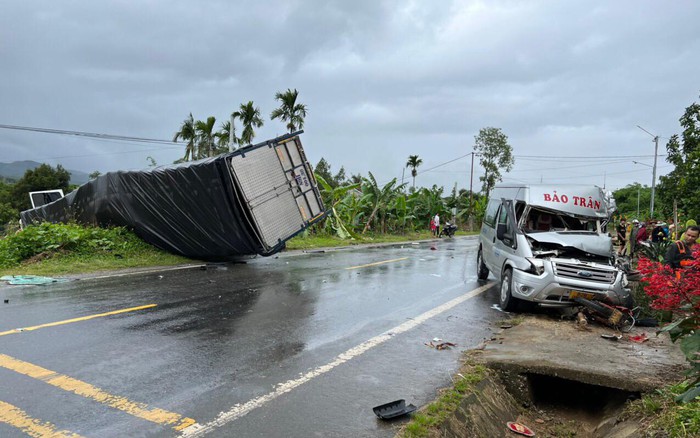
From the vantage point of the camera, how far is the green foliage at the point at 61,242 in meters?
12.2

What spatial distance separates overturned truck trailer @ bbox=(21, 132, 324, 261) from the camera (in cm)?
1207

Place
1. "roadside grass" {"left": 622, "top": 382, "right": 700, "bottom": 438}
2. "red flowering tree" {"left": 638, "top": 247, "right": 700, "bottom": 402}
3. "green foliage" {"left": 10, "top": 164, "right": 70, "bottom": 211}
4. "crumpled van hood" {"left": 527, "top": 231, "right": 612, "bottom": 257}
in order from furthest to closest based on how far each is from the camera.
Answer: "green foliage" {"left": 10, "top": 164, "right": 70, "bottom": 211}
"crumpled van hood" {"left": 527, "top": 231, "right": 612, "bottom": 257}
"roadside grass" {"left": 622, "top": 382, "right": 700, "bottom": 438}
"red flowering tree" {"left": 638, "top": 247, "right": 700, "bottom": 402}

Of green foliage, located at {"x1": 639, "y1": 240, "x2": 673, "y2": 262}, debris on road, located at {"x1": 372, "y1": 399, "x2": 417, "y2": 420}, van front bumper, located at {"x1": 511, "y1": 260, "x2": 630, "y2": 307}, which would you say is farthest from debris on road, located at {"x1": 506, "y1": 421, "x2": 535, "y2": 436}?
green foliage, located at {"x1": 639, "y1": 240, "x2": 673, "y2": 262}

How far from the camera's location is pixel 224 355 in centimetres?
523

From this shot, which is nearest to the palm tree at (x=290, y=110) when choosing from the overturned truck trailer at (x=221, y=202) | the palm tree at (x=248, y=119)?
the palm tree at (x=248, y=119)

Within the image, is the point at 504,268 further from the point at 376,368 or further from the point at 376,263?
the point at 376,263

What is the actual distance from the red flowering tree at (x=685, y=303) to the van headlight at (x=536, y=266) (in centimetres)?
353

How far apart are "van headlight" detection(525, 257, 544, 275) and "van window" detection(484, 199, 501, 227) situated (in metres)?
2.63

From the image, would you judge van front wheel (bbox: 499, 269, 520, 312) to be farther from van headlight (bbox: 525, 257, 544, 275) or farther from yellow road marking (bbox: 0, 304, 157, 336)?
yellow road marking (bbox: 0, 304, 157, 336)

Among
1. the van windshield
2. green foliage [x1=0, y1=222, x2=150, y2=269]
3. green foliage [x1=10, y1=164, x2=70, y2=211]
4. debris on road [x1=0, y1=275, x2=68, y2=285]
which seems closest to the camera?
the van windshield

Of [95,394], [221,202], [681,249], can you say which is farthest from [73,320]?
[681,249]

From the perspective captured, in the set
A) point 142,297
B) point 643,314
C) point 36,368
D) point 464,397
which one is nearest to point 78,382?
point 36,368

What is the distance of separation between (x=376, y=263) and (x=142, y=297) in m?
7.94

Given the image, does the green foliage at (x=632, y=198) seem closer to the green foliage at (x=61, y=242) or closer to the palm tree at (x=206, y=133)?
the palm tree at (x=206, y=133)
